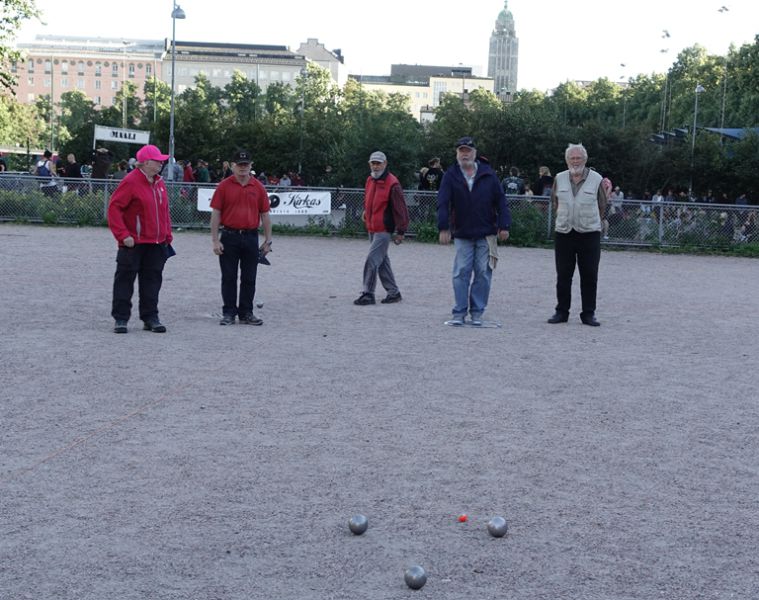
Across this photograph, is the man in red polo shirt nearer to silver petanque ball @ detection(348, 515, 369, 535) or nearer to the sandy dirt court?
the sandy dirt court

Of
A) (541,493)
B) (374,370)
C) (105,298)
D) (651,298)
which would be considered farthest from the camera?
(651,298)

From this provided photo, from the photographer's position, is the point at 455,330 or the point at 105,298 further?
the point at 105,298

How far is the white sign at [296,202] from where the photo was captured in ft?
89.6

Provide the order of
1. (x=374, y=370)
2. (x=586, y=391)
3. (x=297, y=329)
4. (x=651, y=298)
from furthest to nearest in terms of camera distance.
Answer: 1. (x=651, y=298)
2. (x=297, y=329)
3. (x=374, y=370)
4. (x=586, y=391)

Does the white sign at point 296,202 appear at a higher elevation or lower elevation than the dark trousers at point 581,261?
higher

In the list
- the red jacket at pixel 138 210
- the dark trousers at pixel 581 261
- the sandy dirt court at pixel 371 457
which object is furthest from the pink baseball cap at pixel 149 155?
the dark trousers at pixel 581 261

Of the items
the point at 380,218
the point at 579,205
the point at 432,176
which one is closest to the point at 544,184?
the point at 432,176

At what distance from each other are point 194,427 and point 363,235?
2058 centimetres

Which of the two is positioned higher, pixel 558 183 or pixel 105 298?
pixel 558 183

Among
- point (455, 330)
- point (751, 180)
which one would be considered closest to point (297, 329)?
point (455, 330)

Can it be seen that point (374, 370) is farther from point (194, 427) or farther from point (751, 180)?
point (751, 180)

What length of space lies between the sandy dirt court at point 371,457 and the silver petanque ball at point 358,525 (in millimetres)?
62

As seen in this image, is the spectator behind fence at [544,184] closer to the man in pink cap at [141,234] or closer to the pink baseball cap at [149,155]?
the man in pink cap at [141,234]

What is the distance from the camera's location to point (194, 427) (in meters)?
6.96
